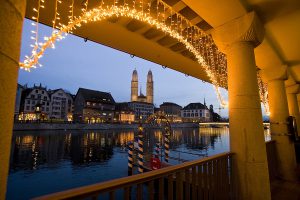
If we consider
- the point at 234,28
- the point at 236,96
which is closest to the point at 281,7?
the point at 234,28

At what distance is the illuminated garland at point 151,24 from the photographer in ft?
7.66

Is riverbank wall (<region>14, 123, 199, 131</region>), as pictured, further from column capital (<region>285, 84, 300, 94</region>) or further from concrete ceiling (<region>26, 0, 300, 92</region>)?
column capital (<region>285, 84, 300, 94</region>)

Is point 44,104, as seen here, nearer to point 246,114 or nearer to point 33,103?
point 33,103

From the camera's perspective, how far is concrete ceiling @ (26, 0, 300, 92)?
3.39 meters

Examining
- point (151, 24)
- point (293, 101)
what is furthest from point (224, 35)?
point (293, 101)

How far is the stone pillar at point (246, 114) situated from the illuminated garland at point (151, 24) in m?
1.00

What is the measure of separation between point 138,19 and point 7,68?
2951 millimetres

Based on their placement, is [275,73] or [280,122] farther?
[275,73]

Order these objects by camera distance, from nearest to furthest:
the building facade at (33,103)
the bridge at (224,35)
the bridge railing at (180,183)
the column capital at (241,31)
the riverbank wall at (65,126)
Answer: the bridge railing at (180,183) → the bridge at (224,35) → the column capital at (241,31) → the riverbank wall at (65,126) → the building facade at (33,103)

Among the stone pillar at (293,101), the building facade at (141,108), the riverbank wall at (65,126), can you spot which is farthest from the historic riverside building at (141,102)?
the stone pillar at (293,101)

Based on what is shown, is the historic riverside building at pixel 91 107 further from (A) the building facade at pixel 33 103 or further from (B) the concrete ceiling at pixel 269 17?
(B) the concrete ceiling at pixel 269 17

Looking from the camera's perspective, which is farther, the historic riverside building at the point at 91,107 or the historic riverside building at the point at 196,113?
the historic riverside building at the point at 196,113

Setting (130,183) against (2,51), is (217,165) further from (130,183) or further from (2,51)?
(2,51)

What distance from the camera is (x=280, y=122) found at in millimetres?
5797
